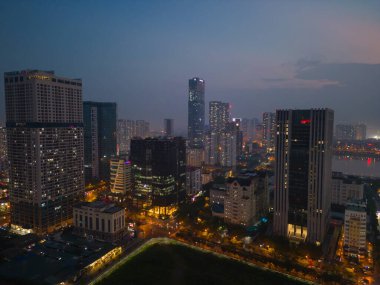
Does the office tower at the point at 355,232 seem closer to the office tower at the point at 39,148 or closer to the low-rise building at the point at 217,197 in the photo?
the low-rise building at the point at 217,197

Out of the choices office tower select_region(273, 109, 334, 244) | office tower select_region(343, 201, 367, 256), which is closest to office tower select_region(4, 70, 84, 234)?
office tower select_region(273, 109, 334, 244)

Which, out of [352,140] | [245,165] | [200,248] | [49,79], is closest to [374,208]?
[200,248]

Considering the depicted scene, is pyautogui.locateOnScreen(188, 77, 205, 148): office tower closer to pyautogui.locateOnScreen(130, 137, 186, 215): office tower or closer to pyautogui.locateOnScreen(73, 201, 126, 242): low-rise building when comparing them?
pyautogui.locateOnScreen(130, 137, 186, 215): office tower

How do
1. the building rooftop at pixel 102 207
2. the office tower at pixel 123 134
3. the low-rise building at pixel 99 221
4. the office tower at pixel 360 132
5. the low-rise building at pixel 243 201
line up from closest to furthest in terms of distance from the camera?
the low-rise building at pixel 99 221
the building rooftop at pixel 102 207
the low-rise building at pixel 243 201
the office tower at pixel 123 134
the office tower at pixel 360 132

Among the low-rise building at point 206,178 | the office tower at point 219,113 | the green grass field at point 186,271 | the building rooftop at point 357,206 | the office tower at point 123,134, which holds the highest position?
the office tower at point 219,113

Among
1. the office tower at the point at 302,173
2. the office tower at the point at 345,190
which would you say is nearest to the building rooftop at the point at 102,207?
the office tower at the point at 302,173

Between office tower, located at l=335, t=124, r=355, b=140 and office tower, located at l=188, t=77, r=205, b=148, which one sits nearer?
office tower, located at l=188, t=77, r=205, b=148

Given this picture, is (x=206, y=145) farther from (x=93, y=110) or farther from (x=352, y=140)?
(x=352, y=140)
